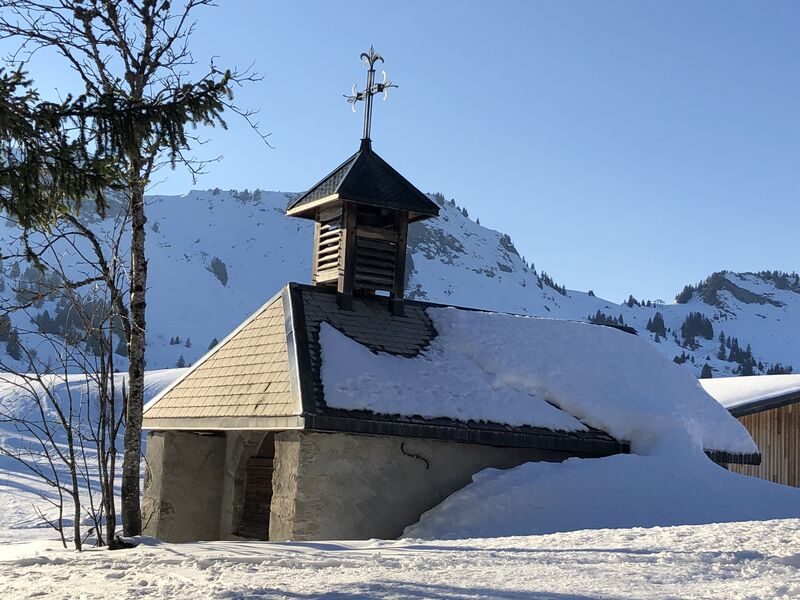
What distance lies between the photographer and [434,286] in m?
148

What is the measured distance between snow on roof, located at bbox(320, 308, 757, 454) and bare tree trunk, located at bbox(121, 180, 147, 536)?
2289 millimetres

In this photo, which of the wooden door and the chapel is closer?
the chapel

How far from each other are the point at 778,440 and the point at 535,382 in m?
6.92

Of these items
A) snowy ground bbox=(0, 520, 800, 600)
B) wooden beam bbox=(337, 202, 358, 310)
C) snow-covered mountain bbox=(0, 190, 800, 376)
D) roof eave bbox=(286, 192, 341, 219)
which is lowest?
snowy ground bbox=(0, 520, 800, 600)

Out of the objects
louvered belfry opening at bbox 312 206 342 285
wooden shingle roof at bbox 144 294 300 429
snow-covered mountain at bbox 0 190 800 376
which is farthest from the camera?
snow-covered mountain at bbox 0 190 800 376

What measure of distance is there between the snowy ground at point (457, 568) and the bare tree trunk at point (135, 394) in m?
2.07

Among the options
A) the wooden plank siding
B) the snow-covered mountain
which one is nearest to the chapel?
the wooden plank siding

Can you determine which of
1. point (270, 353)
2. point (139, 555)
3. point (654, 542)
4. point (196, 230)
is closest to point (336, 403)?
point (270, 353)

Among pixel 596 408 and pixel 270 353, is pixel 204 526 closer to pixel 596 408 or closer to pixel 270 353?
pixel 270 353

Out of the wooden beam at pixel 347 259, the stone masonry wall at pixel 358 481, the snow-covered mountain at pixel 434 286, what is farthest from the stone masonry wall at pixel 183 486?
the snow-covered mountain at pixel 434 286

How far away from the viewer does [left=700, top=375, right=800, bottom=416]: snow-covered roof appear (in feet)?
60.8

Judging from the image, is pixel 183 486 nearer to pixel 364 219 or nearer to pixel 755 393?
pixel 364 219

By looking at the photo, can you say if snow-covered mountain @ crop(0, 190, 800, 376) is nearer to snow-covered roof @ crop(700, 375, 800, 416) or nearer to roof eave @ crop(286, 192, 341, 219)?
snow-covered roof @ crop(700, 375, 800, 416)

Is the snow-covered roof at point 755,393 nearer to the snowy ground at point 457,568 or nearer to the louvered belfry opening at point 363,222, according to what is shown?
the louvered belfry opening at point 363,222
